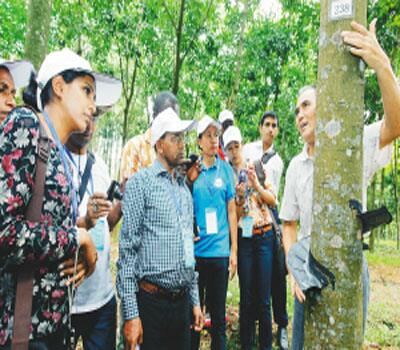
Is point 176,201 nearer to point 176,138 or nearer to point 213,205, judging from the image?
point 176,138

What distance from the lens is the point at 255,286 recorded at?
4.07 meters

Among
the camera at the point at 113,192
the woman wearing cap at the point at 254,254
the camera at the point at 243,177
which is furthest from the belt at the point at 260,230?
the camera at the point at 113,192

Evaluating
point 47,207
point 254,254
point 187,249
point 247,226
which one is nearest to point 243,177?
point 247,226

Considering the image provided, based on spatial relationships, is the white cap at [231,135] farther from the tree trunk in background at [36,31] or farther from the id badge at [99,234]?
the id badge at [99,234]

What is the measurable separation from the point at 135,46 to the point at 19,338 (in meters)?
9.04

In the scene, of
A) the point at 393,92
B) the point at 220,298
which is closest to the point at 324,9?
the point at 393,92

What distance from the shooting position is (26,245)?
4.36 ft

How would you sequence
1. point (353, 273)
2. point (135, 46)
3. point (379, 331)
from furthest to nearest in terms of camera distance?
1. point (135, 46)
2. point (379, 331)
3. point (353, 273)

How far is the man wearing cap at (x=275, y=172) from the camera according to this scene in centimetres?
447

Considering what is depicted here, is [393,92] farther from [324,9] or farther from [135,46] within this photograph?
[135,46]

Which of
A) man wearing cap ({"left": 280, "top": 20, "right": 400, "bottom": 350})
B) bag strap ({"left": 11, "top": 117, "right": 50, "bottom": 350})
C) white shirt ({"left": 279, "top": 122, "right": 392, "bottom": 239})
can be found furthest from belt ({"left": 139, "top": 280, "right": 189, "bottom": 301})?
bag strap ({"left": 11, "top": 117, "right": 50, "bottom": 350})

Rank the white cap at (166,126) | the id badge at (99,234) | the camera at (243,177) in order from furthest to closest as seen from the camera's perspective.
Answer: the camera at (243,177)
the white cap at (166,126)
the id badge at (99,234)

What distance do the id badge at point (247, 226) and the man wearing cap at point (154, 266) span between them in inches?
57.1

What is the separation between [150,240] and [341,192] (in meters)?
1.40
